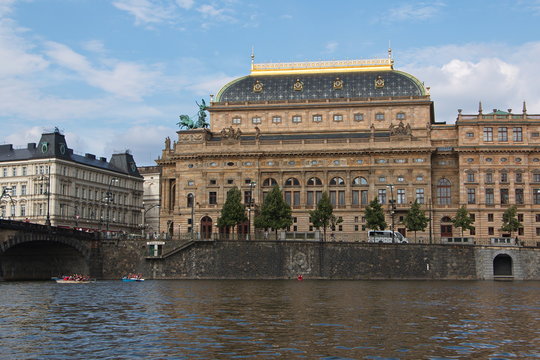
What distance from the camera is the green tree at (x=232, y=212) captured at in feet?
381

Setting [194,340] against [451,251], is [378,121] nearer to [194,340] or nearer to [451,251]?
[451,251]

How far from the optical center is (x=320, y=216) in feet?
382

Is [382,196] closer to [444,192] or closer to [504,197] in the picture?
[444,192]

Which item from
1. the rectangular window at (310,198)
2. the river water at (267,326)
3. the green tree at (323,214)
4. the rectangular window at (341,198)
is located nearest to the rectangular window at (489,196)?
the rectangular window at (341,198)

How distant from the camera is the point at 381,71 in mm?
138875

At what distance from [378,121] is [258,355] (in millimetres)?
105053

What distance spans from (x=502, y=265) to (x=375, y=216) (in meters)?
20.1

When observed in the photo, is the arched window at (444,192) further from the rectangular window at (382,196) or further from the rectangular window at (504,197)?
the rectangular window at (382,196)

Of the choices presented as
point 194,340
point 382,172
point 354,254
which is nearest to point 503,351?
point 194,340

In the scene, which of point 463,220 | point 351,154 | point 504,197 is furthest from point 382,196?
point 504,197

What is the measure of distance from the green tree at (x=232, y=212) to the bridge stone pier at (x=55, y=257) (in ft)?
67.0

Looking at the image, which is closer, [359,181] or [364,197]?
[364,197]

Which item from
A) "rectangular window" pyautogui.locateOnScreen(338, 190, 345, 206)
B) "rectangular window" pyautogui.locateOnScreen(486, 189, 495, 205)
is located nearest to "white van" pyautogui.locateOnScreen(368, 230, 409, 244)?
"rectangular window" pyautogui.locateOnScreen(338, 190, 345, 206)

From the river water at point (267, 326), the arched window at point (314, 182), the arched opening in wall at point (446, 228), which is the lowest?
the river water at point (267, 326)
